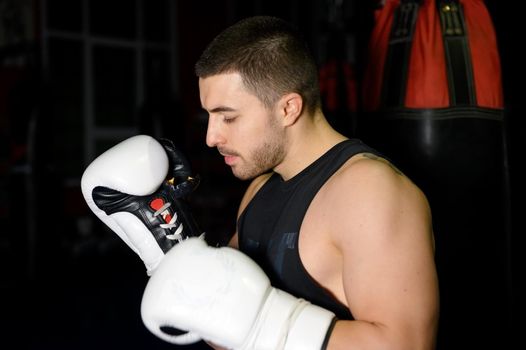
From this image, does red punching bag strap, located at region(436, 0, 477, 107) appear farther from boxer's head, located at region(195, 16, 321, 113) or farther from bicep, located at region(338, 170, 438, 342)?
bicep, located at region(338, 170, 438, 342)

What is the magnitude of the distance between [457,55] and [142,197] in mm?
1146

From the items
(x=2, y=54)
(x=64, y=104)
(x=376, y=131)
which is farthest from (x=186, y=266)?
(x=64, y=104)

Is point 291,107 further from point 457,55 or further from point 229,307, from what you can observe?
point 457,55

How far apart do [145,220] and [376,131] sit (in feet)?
3.01

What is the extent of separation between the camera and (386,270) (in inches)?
43.2

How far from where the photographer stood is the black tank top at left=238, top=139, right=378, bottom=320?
1261mm

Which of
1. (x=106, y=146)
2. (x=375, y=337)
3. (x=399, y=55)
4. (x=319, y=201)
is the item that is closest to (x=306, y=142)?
(x=319, y=201)

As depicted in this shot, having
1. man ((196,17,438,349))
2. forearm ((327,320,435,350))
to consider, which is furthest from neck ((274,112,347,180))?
forearm ((327,320,435,350))

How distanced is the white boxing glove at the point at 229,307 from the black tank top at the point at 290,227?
4.7 inches

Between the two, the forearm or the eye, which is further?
the eye

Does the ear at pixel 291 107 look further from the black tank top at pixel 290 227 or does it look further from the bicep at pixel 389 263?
the bicep at pixel 389 263

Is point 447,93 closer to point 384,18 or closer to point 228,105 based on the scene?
point 384,18

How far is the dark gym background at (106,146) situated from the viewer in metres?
2.35

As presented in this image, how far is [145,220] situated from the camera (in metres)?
1.44
